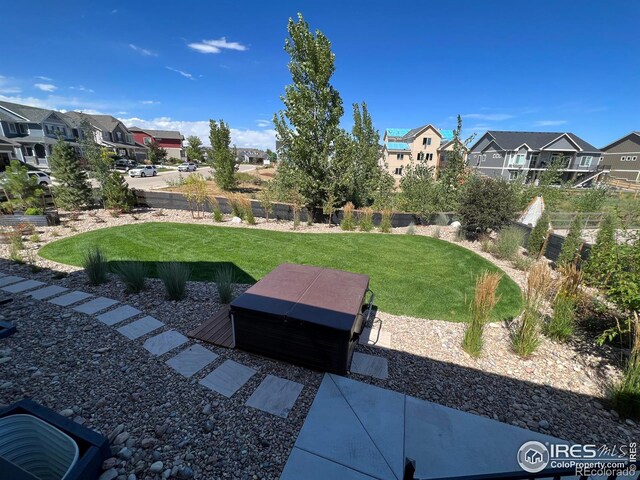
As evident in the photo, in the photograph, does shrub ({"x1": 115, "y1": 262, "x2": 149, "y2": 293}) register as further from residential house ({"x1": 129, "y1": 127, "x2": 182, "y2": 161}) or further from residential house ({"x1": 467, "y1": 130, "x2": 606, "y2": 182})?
residential house ({"x1": 129, "y1": 127, "x2": 182, "y2": 161})

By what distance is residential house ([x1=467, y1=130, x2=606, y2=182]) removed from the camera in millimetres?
34000

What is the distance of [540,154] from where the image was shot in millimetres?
35250

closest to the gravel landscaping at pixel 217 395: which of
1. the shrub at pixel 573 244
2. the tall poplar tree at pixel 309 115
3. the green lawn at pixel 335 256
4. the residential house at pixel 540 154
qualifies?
the green lawn at pixel 335 256

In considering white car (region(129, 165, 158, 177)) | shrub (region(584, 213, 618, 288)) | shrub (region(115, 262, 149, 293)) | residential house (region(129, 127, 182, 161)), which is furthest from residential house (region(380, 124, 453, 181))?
residential house (region(129, 127, 182, 161))

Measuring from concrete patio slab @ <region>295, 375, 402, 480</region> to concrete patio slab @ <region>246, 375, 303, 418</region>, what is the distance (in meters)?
0.25

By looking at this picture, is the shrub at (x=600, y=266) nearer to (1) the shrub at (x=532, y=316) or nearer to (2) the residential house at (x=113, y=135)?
(1) the shrub at (x=532, y=316)

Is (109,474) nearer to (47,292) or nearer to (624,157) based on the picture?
(47,292)

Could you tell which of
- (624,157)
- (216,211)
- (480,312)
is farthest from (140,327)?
(624,157)

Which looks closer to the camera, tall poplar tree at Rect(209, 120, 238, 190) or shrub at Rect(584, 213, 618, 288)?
shrub at Rect(584, 213, 618, 288)

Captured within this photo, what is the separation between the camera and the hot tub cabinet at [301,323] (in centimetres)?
316

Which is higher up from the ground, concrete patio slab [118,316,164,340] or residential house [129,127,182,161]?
residential house [129,127,182,161]

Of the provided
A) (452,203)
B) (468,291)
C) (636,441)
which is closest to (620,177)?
(452,203)

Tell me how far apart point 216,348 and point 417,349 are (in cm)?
283

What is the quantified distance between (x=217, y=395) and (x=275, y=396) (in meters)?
0.61
